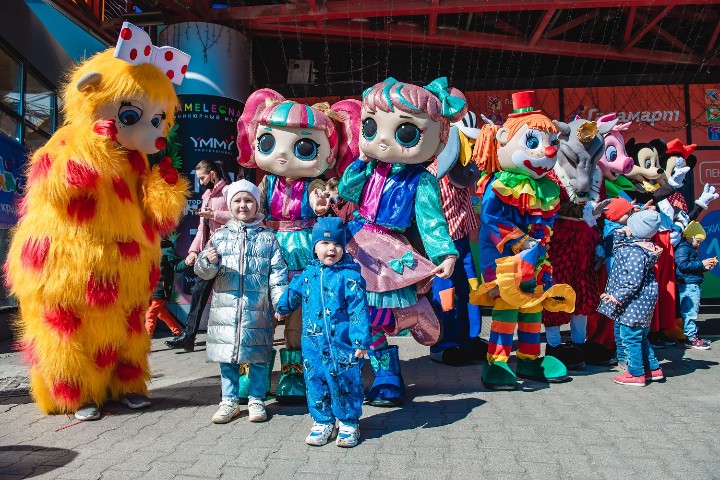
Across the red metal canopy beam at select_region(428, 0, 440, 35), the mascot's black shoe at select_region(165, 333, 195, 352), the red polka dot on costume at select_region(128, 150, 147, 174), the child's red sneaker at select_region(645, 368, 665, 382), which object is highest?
the red metal canopy beam at select_region(428, 0, 440, 35)

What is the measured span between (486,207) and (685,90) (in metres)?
6.65

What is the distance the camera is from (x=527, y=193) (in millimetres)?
4215

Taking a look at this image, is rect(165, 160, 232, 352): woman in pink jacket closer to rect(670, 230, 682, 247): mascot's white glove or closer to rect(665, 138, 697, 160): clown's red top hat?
rect(670, 230, 682, 247): mascot's white glove

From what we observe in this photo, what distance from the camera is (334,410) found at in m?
3.11

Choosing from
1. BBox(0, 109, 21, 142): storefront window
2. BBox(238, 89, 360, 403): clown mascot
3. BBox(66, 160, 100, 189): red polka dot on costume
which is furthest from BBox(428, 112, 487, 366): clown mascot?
BBox(0, 109, 21, 142): storefront window

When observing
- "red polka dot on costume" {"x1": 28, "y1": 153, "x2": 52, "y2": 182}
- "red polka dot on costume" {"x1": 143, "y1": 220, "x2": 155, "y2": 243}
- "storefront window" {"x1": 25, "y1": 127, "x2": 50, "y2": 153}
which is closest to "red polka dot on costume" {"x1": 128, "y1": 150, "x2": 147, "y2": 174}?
"red polka dot on costume" {"x1": 143, "y1": 220, "x2": 155, "y2": 243}

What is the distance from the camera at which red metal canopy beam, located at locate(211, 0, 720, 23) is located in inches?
309

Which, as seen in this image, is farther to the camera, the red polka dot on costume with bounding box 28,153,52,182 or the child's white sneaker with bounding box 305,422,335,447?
the red polka dot on costume with bounding box 28,153,52,182

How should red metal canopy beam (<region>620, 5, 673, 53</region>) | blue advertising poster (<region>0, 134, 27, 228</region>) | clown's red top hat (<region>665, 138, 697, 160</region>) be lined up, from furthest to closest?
red metal canopy beam (<region>620, 5, 673, 53</region>) < blue advertising poster (<region>0, 134, 27, 228</region>) < clown's red top hat (<region>665, 138, 697, 160</region>)

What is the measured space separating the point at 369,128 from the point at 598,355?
2815 mm

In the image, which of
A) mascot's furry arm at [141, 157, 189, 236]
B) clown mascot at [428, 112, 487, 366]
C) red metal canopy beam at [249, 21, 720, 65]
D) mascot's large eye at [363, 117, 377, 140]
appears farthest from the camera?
red metal canopy beam at [249, 21, 720, 65]

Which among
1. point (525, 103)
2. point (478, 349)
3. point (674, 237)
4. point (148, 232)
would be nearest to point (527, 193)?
point (525, 103)

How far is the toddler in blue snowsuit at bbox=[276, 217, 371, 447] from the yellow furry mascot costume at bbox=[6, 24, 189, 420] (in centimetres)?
113

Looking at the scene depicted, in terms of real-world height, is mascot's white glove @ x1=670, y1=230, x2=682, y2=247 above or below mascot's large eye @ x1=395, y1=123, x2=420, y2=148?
below
